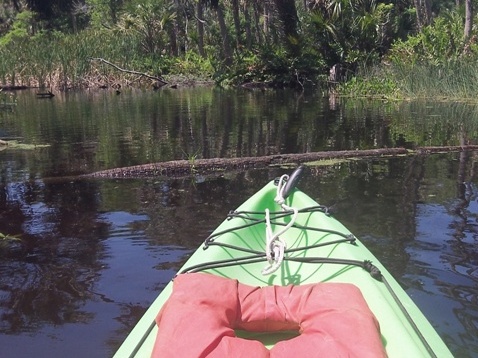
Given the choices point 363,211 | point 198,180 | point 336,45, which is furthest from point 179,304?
point 336,45

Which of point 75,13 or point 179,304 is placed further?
point 75,13

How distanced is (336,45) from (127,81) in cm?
1115

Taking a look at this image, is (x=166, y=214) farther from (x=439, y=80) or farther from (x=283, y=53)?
(x=283, y=53)

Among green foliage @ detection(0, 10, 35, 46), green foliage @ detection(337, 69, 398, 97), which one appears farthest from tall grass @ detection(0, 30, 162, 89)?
green foliage @ detection(0, 10, 35, 46)

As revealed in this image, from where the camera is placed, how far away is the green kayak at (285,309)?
8.43 ft

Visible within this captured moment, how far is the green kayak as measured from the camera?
8.43 ft

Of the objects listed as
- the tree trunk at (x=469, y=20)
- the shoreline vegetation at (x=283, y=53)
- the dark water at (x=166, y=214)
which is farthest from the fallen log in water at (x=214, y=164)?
the tree trunk at (x=469, y=20)

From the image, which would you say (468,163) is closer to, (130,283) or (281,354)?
(130,283)

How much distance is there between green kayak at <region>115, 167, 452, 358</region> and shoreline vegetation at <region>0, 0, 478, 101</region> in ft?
50.0

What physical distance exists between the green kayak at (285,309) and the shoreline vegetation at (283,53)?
50.0 feet

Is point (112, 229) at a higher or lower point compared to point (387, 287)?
lower

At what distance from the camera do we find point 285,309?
9.96 ft

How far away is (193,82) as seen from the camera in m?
32.7

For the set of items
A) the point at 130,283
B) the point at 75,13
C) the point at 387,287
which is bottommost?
the point at 130,283
